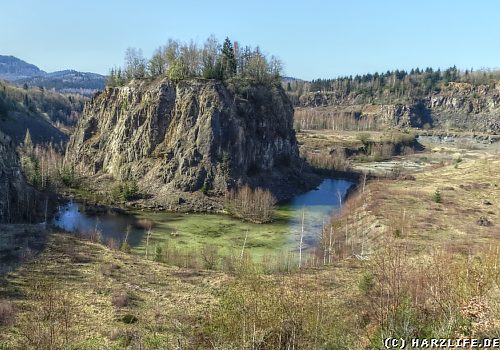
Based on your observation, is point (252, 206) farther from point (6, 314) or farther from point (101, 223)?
point (6, 314)

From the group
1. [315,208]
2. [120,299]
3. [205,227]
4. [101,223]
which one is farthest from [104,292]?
[315,208]

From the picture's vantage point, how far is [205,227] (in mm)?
71938

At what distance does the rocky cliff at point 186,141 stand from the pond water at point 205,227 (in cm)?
823

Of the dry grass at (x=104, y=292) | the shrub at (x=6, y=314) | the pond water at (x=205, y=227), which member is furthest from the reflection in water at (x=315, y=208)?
the shrub at (x=6, y=314)

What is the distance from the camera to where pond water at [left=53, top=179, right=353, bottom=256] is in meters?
62.3

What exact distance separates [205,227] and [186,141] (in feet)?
88.3

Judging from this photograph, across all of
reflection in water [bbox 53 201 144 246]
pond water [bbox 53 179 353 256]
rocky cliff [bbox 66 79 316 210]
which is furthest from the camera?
rocky cliff [bbox 66 79 316 210]

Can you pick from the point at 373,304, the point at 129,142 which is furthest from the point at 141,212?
the point at 373,304

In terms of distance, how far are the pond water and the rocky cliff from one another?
8.23 meters

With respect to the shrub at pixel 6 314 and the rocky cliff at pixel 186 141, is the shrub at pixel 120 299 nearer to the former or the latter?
the shrub at pixel 6 314

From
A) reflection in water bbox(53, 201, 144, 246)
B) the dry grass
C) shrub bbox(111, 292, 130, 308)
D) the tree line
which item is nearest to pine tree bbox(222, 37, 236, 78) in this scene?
the tree line

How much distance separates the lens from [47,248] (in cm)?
4388

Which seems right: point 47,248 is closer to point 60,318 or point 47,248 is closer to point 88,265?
point 88,265

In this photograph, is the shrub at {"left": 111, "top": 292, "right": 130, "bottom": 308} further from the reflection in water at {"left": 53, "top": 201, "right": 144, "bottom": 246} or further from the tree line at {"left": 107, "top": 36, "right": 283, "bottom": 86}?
the tree line at {"left": 107, "top": 36, "right": 283, "bottom": 86}
